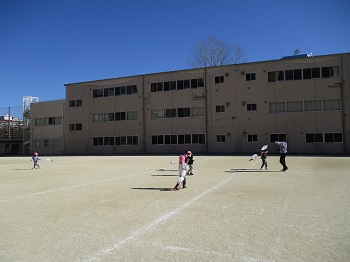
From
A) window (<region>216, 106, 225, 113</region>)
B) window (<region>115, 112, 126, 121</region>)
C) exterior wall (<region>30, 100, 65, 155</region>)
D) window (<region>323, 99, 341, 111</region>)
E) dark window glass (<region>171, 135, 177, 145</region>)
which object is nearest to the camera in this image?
window (<region>323, 99, 341, 111</region>)

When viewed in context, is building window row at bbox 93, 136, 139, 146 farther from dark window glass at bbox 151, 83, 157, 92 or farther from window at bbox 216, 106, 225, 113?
window at bbox 216, 106, 225, 113

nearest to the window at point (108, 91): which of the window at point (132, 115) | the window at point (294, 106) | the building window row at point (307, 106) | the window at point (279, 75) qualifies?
the window at point (132, 115)

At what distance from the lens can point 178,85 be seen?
3706cm

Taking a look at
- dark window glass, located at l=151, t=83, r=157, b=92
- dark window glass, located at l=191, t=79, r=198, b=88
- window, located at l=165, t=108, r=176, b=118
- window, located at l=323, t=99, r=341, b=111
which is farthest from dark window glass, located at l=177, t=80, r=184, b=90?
window, located at l=323, t=99, r=341, b=111

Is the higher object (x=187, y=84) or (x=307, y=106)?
(x=187, y=84)

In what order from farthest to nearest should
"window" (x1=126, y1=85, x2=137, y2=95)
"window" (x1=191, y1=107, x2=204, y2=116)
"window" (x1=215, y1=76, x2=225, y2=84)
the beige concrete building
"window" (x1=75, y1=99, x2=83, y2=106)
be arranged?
"window" (x1=75, y1=99, x2=83, y2=106), "window" (x1=126, y1=85, x2=137, y2=95), "window" (x1=191, y1=107, x2=204, y2=116), "window" (x1=215, y1=76, x2=225, y2=84), the beige concrete building

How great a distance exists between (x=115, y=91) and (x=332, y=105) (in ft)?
87.0

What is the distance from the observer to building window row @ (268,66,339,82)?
30.2 metres

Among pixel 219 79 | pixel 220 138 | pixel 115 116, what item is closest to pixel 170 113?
pixel 220 138

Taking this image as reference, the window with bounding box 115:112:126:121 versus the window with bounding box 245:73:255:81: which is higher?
the window with bounding box 245:73:255:81

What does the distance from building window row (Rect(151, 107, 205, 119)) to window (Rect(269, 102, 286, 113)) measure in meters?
7.75

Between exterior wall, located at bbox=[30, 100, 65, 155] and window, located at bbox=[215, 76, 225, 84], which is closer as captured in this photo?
window, located at bbox=[215, 76, 225, 84]

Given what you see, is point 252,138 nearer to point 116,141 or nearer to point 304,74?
point 304,74

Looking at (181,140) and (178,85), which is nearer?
(181,140)
